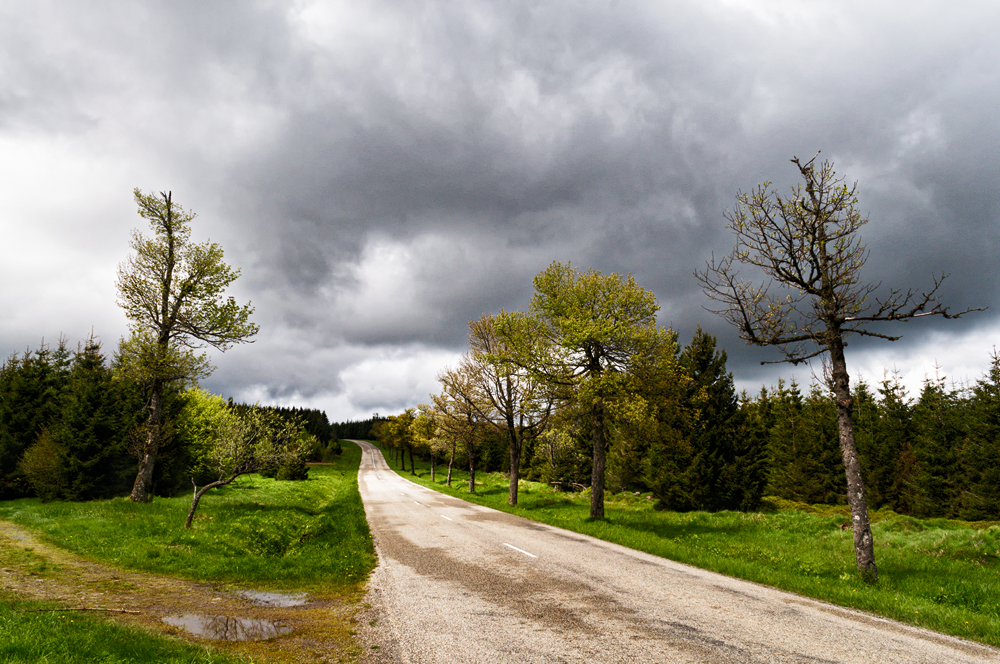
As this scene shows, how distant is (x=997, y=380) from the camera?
3659 centimetres

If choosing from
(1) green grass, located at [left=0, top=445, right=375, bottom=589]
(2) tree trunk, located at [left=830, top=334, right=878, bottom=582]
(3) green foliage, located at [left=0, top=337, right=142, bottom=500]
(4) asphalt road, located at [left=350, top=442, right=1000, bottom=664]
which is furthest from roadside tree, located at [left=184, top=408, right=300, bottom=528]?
(2) tree trunk, located at [left=830, top=334, right=878, bottom=582]

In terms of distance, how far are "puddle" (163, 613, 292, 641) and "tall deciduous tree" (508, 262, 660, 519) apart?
14703mm

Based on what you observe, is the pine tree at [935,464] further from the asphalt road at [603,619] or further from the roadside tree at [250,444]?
the roadside tree at [250,444]

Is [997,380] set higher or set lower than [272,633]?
higher

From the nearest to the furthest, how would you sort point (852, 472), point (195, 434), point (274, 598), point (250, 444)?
1. point (274, 598)
2. point (852, 472)
3. point (250, 444)
4. point (195, 434)

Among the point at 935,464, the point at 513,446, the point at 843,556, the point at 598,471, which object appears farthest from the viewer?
the point at 935,464

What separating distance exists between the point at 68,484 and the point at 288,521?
17.9m

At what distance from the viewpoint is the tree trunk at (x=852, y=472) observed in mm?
11164

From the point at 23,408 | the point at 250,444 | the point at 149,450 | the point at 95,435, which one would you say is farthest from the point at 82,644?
the point at 23,408

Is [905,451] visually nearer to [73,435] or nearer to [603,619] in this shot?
[603,619]

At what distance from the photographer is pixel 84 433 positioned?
89.1 feet

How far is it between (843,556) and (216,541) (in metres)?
18.6

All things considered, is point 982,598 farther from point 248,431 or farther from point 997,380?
point 997,380

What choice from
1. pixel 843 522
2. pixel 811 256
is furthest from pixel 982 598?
pixel 843 522
